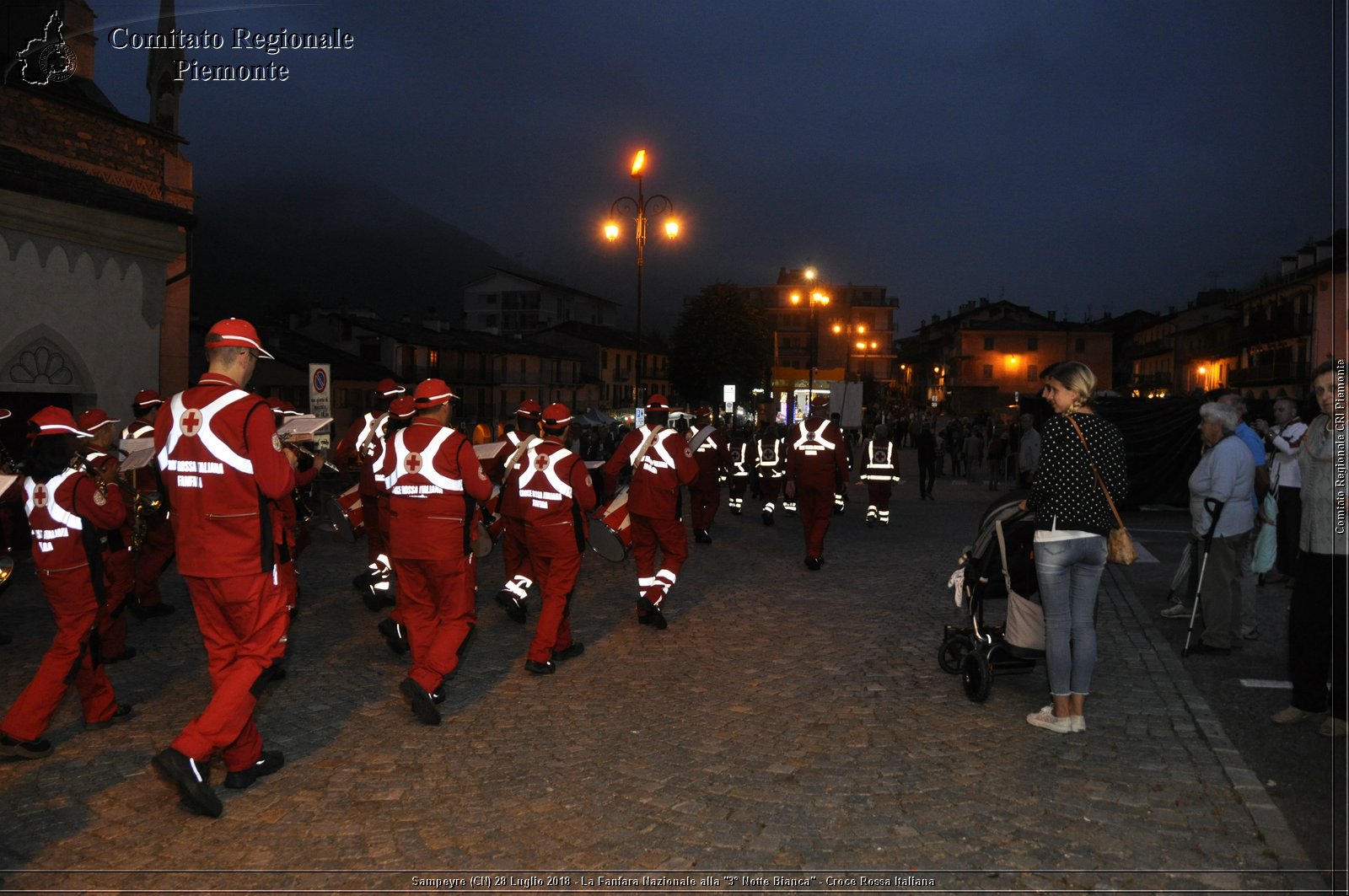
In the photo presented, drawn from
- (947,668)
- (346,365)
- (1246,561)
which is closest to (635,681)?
(947,668)

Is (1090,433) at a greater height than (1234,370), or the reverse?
(1234,370)

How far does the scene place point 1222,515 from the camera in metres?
7.82

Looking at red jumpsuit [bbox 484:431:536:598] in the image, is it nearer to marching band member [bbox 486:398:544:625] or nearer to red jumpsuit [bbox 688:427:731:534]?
marching band member [bbox 486:398:544:625]

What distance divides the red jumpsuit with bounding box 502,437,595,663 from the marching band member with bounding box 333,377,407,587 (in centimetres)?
231

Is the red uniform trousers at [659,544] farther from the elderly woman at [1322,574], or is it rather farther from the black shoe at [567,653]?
the elderly woman at [1322,574]

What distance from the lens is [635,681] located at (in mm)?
6988

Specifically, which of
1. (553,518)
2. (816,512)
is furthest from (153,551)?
(816,512)

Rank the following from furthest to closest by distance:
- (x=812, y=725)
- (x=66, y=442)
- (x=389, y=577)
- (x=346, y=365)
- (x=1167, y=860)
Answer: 1. (x=346, y=365)
2. (x=389, y=577)
3. (x=812, y=725)
4. (x=66, y=442)
5. (x=1167, y=860)

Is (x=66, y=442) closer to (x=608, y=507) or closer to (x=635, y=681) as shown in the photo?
(x=635, y=681)

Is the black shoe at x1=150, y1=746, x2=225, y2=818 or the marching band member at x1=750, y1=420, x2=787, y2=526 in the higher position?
the marching band member at x1=750, y1=420, x2=787, y2=526

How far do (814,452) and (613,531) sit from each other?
3922mm

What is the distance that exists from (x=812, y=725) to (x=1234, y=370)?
232 ft

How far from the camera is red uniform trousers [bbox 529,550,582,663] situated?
23.4 feet

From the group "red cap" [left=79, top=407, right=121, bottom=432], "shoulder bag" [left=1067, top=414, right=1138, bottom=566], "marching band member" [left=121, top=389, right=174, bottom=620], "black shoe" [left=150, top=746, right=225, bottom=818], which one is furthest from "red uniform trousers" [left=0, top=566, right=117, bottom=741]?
"shoulder bag" [left=1067, top=414, right=1138, bottom=566]
